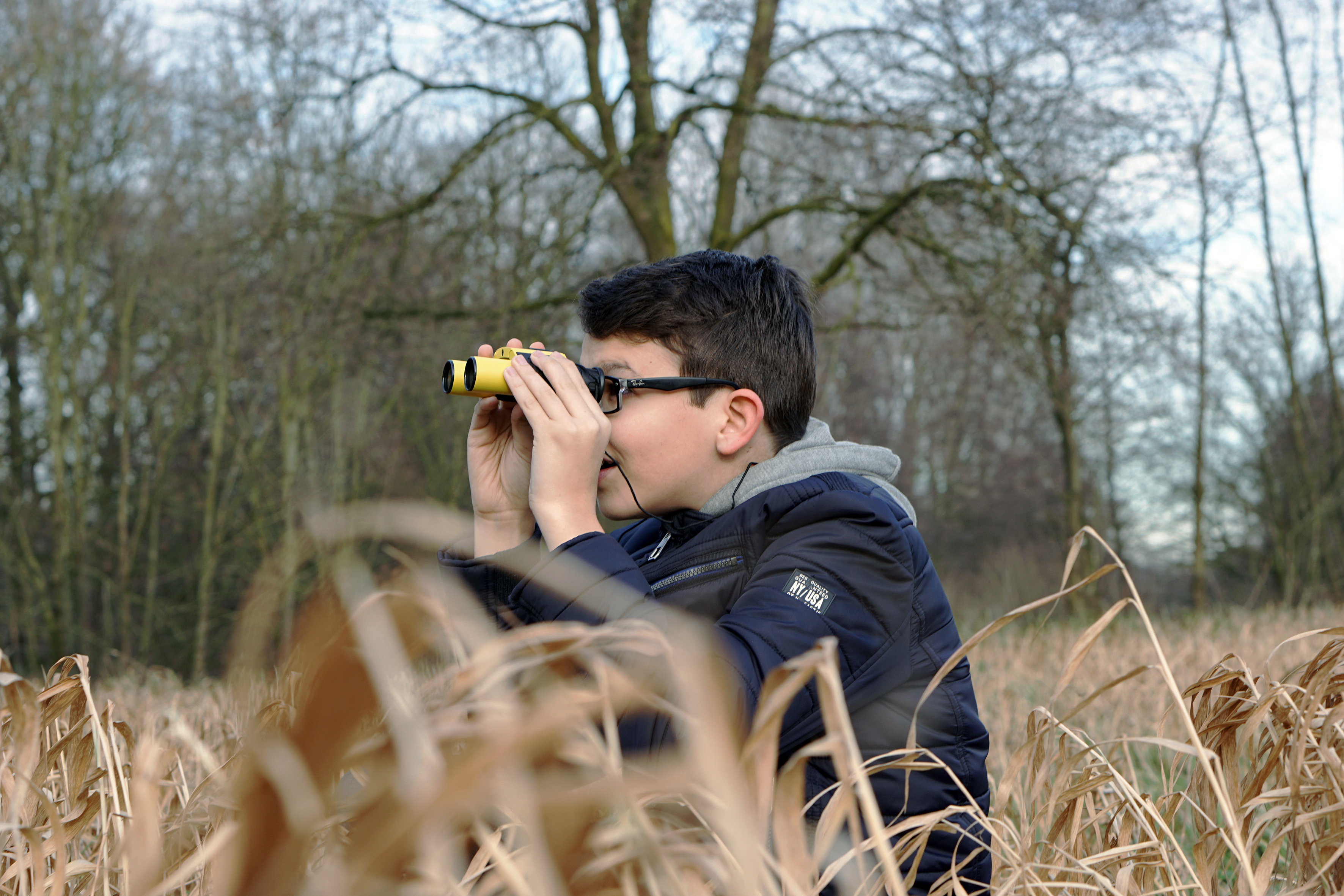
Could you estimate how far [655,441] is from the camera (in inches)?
72.7

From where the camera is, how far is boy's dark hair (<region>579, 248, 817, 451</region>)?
1.92 metres

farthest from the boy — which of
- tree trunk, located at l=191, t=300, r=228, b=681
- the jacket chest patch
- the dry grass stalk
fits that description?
tree trunk, located at l=191, t=300, r=228, b=681

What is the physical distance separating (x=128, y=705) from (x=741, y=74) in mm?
5801

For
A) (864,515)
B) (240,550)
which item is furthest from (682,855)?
(240,550)

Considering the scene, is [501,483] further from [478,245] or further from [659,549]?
[478,245]

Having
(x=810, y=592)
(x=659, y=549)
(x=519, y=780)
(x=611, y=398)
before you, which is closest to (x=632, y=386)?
(x=611, y=398)

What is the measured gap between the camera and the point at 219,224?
30.2 ft

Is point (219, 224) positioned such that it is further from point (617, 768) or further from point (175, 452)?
point (617, 768)

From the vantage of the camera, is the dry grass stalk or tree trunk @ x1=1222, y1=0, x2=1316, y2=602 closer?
the dry grass stalk

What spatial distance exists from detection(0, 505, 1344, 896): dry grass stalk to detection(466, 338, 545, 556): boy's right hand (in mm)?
908

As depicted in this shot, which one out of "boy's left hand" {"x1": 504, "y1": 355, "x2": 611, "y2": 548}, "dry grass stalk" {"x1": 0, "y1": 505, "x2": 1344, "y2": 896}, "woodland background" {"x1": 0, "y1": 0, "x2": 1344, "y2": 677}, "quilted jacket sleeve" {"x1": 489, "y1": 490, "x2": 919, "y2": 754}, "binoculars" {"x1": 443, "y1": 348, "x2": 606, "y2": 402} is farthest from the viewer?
"woodland background" {"x1": 0, "y1": 0, "x2": 1344, "y2": 677}

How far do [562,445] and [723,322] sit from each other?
1.65 ft

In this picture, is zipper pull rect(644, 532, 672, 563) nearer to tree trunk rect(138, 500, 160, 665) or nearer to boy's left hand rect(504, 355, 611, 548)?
boy's left hand rect(504, 355, 611, 548)

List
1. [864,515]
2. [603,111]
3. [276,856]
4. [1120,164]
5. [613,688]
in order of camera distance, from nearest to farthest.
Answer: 1. [276,856]
2. [613,688]
3. [864,515]
4. [1120,164]
5. [603,111]
